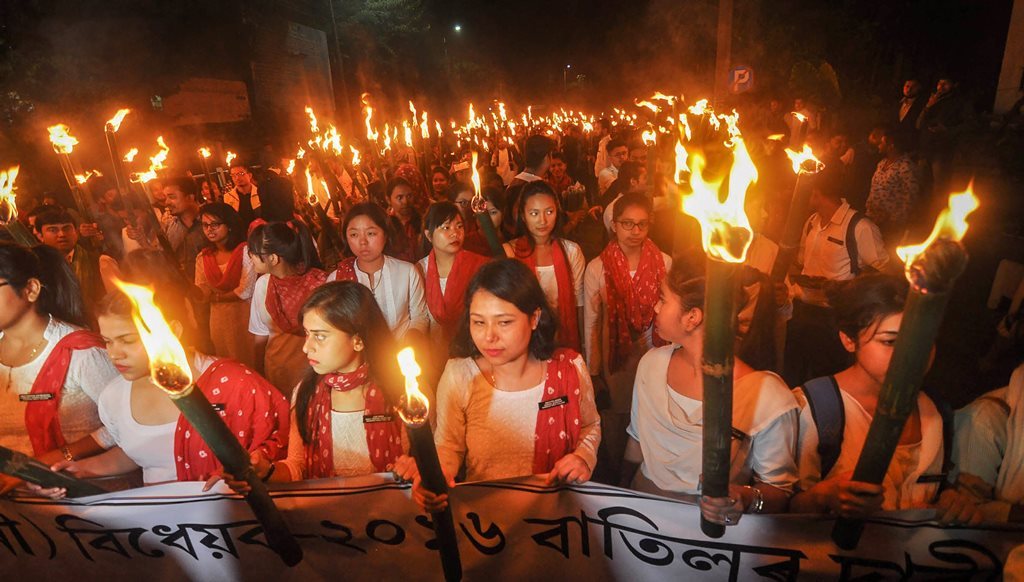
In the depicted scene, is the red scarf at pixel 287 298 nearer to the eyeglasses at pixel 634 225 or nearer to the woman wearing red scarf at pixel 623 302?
the woman wearing red scarf at pixel 623 302

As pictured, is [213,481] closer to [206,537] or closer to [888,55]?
[206,537]

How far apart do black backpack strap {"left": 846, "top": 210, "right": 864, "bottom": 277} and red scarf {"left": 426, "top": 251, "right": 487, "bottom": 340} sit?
9.78 feet

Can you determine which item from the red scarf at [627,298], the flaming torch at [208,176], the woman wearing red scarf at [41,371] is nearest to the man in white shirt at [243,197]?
the flaming torch at [208,176]

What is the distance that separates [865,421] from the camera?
2.24 m

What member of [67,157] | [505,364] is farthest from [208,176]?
[505,364]

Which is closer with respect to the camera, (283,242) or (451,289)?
(283,242)

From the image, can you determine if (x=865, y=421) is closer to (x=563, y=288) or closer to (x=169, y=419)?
(x=563, y=288)

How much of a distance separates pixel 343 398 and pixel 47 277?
79.2 inches

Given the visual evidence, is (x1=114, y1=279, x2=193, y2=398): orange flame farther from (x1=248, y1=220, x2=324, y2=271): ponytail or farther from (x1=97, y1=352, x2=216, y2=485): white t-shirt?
(x1=248, y1=220, x2=324, y2=271): ponytail

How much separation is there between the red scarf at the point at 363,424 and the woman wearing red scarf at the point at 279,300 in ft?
4.61

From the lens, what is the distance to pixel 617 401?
172 inches

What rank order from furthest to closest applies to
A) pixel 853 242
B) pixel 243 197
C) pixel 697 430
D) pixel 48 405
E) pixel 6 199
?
pixel 243 197 < pixel 853 242 < pixel 6 199 < pixel 48 405 < pixel 697 430

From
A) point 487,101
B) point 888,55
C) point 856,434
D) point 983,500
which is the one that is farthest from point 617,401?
point 487,101

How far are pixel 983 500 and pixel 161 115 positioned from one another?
17985mm
